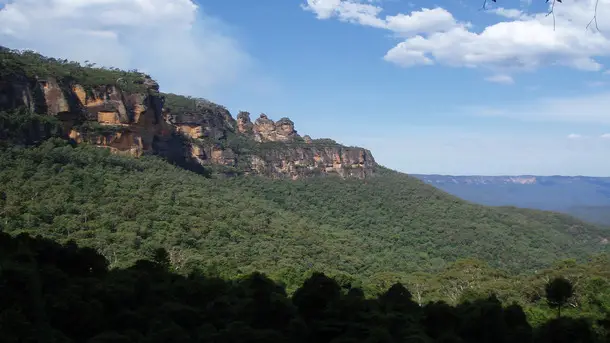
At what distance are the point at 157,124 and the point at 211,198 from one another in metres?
16.5

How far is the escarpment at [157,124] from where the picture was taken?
5091cm

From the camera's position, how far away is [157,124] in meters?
65.4

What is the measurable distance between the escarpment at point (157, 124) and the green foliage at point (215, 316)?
141ft

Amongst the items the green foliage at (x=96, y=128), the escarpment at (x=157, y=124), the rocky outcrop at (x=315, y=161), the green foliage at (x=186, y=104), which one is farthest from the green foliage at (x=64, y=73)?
the rocky outcrop at (x=315, y=161)

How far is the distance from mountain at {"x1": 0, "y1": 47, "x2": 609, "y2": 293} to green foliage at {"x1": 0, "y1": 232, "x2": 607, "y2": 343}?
15982 millimetres

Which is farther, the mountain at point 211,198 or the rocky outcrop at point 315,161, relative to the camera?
the rocky outcrop at point 315,161

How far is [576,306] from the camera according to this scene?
87.9 ft

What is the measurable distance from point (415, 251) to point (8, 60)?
4952 centimetres

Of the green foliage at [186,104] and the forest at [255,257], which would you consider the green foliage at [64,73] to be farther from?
the green foliage at [186,104]

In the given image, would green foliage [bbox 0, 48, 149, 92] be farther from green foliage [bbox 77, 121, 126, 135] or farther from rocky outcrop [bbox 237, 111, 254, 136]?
rocky outcrop [bbox 237, 111, 254, 136]

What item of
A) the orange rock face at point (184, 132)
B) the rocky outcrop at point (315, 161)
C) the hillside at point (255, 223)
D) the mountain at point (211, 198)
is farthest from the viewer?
the rocky outcrop at point (315, 161)

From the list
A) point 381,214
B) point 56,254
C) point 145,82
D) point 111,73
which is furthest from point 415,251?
point 56,254

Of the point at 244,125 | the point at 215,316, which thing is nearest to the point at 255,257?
the point at 215,316

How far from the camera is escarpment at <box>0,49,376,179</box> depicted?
50906 millimetres
